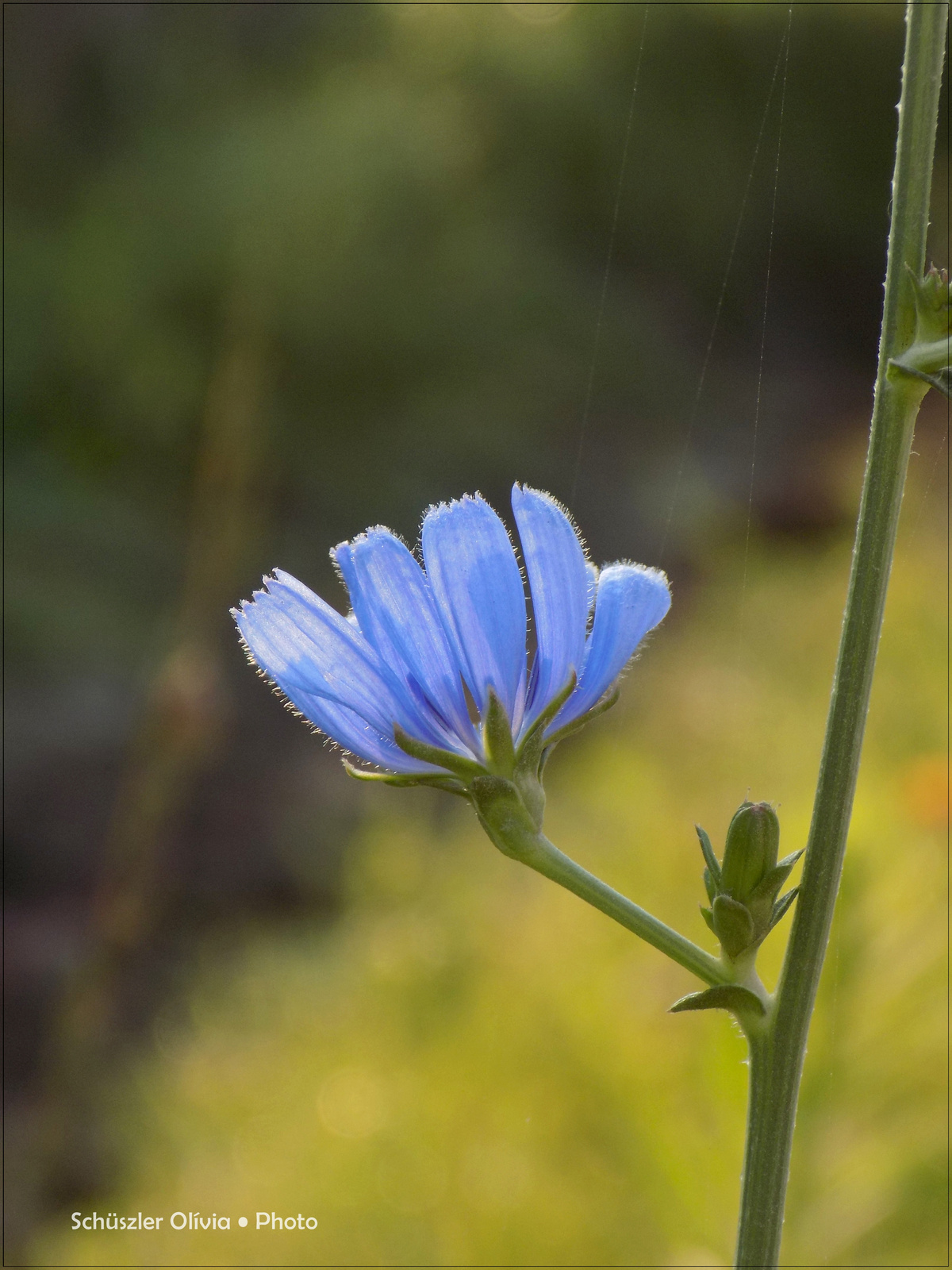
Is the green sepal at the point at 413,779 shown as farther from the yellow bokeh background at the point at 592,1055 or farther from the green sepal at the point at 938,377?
the yellow bokeh background at the point at 592,1055

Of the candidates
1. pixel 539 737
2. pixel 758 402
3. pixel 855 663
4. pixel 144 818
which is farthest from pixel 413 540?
pixel 855 663

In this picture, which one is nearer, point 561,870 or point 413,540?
point 561,870

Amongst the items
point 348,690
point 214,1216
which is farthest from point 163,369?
point 348,690

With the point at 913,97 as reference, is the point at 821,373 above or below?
above

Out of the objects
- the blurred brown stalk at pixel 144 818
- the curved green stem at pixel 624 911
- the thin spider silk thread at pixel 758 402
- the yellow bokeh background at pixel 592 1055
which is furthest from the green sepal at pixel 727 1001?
the yellow bokeh background at pixel 592 1055

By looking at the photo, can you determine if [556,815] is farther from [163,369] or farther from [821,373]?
[821,373]

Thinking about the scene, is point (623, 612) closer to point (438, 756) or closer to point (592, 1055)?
point (438, 756)
